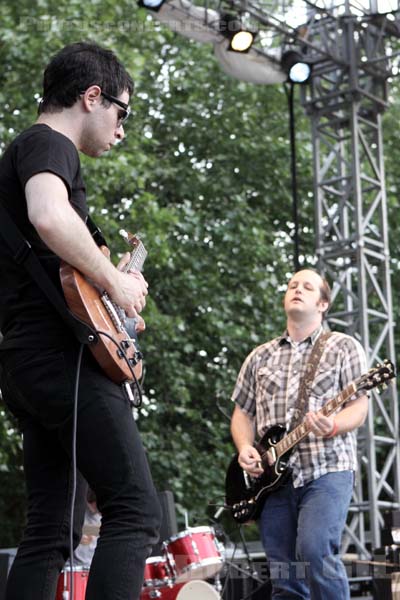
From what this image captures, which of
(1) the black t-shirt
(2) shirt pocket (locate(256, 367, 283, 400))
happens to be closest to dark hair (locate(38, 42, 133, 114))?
(1) the black t-shirt

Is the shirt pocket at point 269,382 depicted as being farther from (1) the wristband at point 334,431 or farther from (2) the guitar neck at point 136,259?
(2) the guitar neck at point 136,259

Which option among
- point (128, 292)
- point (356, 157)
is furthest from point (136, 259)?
point (356, 157)

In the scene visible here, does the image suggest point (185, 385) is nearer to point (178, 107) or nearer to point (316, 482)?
point (178, 107)

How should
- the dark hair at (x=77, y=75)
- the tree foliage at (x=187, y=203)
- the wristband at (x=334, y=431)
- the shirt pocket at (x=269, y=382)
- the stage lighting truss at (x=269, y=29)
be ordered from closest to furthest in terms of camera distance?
the dark hair at (x=77, y=75)
the wristband at (x=334, y=431)
the shirt pocket at (x=269, y=382)
the stage lighting truss at (x=269, y=29)
the tree foliage at (x=187, y=203)

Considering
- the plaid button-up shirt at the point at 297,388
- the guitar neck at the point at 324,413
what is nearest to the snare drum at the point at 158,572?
the plaid button-up shirt at the point at 297,388

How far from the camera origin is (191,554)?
22.1 ft

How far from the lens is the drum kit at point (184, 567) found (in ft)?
22.0

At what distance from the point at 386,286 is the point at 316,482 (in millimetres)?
5285

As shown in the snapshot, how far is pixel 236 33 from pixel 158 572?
5.10 meters

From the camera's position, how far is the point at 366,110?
1030cm

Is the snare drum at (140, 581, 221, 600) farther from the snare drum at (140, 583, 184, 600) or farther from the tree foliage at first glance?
the tree foliage

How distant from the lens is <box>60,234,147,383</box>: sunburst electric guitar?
9.78ft

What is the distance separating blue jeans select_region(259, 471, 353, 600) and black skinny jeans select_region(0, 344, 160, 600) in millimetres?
1734

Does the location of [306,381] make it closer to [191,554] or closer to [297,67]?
[191,554]
